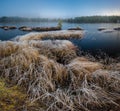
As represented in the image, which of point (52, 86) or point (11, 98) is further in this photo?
point (52, 86)

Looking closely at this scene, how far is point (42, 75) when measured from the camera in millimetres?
4148

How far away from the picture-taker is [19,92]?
12.0ft

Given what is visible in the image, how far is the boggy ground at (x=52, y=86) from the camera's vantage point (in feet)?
10.8

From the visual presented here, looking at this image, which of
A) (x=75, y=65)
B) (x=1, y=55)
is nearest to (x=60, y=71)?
(x=75, y=65)

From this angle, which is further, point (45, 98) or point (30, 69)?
point (30, 69)

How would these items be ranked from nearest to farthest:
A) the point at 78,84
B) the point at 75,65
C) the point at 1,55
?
the point at 78,84
the point at 75,65
the point at 1,55

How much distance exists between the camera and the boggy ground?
330 centimetres

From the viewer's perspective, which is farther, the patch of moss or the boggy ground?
the boggy ground

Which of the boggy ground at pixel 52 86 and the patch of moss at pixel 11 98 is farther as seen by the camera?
the boggy ground at pixel 52 86

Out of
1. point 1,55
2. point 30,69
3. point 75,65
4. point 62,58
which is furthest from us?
point 62,58

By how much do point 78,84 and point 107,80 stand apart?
1.86 ft

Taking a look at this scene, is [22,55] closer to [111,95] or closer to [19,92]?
[19,92]

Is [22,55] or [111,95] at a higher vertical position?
[22,55]

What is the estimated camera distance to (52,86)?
3.85 metres
